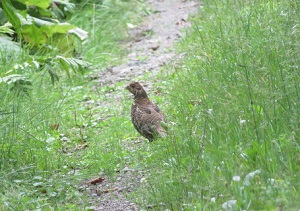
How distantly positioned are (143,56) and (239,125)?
5.57 metres

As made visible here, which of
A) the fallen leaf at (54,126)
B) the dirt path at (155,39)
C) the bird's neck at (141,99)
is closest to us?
the bird's neck at (141,99)

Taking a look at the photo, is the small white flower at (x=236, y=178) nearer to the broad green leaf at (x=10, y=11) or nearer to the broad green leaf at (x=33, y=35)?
the broad green leaf at (x=10, y=11)

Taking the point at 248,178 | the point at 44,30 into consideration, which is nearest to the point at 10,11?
the point at 248,178

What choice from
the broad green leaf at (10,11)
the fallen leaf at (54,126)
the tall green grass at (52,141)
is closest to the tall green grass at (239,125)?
the tall green grass at (52,141)

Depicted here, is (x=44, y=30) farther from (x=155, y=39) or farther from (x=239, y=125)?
(x=239, y=125)

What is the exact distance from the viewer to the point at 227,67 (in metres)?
6.70

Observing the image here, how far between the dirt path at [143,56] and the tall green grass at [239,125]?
0.35 meters

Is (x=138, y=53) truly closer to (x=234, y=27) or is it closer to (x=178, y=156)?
(x=234, y=27)

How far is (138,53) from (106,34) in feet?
3.00

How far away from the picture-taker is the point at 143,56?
10.8m

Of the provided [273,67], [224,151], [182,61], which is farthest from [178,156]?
[182,61]

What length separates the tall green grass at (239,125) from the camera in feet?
14.2

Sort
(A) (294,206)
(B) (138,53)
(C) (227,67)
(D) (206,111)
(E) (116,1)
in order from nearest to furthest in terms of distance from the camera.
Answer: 1. (A) (294,206)
2. (D) (206,111)
3. (C) (227,67)
4. (B) (138,53)
5. (E) (116,1)

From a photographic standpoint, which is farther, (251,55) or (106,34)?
(106,34)
